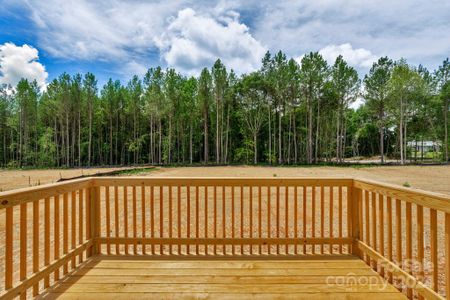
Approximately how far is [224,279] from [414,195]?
170cm

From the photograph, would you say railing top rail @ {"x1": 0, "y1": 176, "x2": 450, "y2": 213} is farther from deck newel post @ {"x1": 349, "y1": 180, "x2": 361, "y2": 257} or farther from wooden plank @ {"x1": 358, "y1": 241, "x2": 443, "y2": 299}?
wooden plank @ {"x1": 358, "y1": 241, "x2": 443, "y2": 299}

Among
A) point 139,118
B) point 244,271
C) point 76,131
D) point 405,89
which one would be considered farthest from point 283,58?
point 244,271

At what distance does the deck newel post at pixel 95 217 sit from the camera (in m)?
2.81

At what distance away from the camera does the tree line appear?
27.8 metres

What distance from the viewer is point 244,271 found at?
2.40 meters

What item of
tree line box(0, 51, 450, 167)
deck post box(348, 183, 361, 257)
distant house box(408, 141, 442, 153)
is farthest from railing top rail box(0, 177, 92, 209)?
distant house box(408, 141, 442, 153)

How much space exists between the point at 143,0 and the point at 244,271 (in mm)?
5949

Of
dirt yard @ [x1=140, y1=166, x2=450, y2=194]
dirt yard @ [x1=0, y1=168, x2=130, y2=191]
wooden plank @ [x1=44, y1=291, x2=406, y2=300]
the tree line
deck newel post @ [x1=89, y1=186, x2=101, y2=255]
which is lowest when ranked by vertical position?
dirt yard @ [x1=0, y1=168, x2=130, y2=191]

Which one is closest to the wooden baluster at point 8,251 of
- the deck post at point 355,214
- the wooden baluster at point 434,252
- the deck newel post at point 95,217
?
the deck newel post at point 95,217

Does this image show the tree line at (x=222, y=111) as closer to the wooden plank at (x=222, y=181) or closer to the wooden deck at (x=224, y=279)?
the wooden plank at (x=222, y=181)

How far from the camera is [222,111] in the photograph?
98.5 feet

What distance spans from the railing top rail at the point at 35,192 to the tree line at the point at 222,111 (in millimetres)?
26231

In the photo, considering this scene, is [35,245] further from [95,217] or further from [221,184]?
[221,184]

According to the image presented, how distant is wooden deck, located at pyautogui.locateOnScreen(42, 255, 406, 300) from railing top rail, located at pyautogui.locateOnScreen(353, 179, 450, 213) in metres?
0.77
